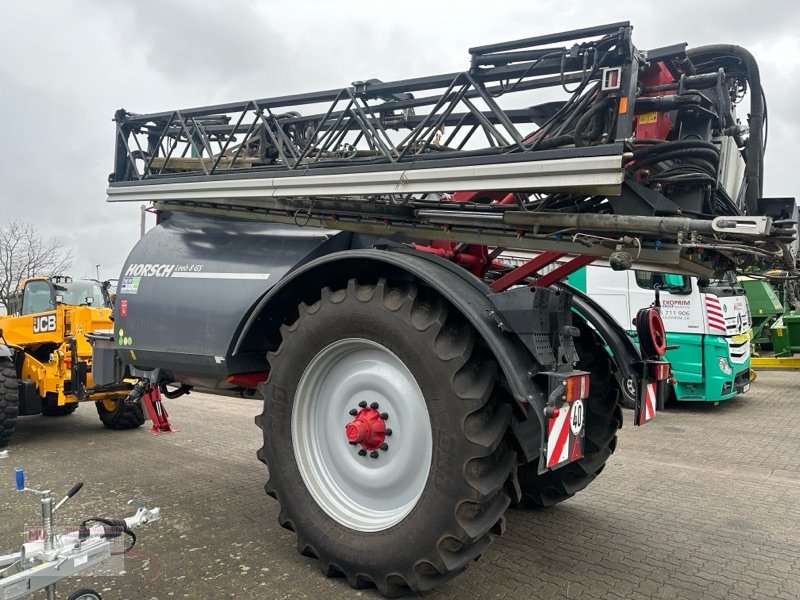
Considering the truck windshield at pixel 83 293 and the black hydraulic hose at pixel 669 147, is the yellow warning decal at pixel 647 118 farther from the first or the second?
the truck windshield at pixel 83 293

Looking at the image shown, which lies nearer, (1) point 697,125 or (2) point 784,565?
(1) point 697,125

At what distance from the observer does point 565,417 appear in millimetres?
3018

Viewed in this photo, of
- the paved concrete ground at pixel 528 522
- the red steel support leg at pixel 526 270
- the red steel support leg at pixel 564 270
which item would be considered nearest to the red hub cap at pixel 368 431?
the paved concrete ground at pixel 528 522

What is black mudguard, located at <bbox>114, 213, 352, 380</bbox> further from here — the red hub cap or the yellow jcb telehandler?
the yellow jcb telehandler

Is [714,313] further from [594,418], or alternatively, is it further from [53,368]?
[53,368]

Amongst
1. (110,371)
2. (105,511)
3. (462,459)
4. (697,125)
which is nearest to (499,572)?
(462,459)

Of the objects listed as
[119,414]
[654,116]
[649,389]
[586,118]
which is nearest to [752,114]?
[654,116]

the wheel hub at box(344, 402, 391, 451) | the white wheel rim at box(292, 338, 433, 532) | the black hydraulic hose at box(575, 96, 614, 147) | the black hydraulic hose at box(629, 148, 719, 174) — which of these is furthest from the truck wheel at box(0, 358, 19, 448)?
the black hydraulic hose at box(629, 148, 719, 174)

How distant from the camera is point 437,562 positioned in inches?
117

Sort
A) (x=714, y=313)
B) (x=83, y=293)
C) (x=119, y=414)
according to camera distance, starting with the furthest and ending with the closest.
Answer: (x=83, y=293) → (x=714, y=313) → (x=119, y=414)

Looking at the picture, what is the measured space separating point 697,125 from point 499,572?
106 inches

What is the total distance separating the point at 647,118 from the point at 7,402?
706cm

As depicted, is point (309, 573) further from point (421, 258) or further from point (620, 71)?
point (620, 71)

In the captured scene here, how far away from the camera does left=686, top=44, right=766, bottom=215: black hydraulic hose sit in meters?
3.50
